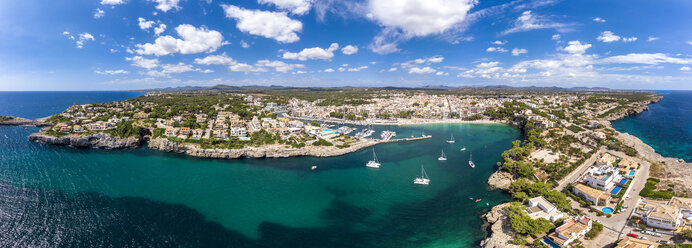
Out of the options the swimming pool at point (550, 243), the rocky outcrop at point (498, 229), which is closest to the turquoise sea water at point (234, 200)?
the rocky outcrop at point (498, 229)

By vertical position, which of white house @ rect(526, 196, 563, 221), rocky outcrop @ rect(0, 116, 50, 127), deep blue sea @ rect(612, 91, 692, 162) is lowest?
white house @ rect(526, 196, 563, 221)

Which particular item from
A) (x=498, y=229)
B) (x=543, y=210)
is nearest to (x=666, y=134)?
(x=543, y=210)

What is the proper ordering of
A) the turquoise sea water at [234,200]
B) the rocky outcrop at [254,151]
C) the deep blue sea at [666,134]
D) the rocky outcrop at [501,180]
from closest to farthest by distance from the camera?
1. the turquoise sea water at [234,200]
2. the rocky outcrop at [501,180]
3. the deep blue sea at [666,134]
4. the rocky outcrop at [254,151]

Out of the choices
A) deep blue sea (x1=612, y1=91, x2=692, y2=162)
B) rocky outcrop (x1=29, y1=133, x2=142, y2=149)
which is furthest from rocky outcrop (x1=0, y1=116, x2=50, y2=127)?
deep blue sea (x1=612, y1=91, x2=692, y2=162)

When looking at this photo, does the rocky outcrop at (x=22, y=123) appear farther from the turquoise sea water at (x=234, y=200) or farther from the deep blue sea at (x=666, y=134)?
the deep blue sea at (x=666, y=134)

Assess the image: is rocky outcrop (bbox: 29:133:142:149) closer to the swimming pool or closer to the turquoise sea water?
the turquoise sea water
